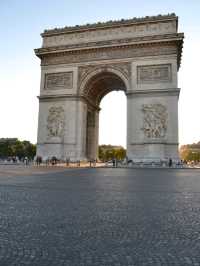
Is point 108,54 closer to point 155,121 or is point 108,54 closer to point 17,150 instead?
point 155,121

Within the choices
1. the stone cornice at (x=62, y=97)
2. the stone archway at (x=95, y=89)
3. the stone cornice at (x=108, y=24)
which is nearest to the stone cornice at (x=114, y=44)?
the stone cornice at (x=108, y=24)

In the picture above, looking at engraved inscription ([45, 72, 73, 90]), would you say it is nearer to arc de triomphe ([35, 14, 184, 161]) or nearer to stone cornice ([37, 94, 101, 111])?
arc de triomphe ([35, 14, 184, 161])

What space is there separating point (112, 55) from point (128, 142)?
8092 millimetres

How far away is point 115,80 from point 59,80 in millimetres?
5784

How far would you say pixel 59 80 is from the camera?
87.5 feet

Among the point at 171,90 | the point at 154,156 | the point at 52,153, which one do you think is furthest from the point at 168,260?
the point at 52,153

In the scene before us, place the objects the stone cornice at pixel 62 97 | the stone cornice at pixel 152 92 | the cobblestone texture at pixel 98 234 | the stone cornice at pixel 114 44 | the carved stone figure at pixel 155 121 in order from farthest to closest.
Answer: the stone cornice at pixel 62 97 < the stone cornice at pixel 114 44 < the stone cornice at pixel 152 92 < the carved stone figure at pixel 155 121 < the cobblestone texture at pixel 98 234

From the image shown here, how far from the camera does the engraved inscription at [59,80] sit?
26297 millimetres

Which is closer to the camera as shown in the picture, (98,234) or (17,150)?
(98,234)

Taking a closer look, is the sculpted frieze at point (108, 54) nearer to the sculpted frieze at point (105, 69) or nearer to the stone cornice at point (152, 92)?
the sculpted frieze at point (105, 69)

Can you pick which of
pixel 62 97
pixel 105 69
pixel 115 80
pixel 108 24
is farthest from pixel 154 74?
pixel 62 97

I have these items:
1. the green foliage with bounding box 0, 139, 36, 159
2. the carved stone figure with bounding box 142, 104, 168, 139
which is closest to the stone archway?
the carved stone figure with bounding box 142, 104, 168, 139

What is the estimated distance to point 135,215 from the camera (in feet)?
12.7

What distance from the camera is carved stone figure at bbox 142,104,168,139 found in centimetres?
2295
